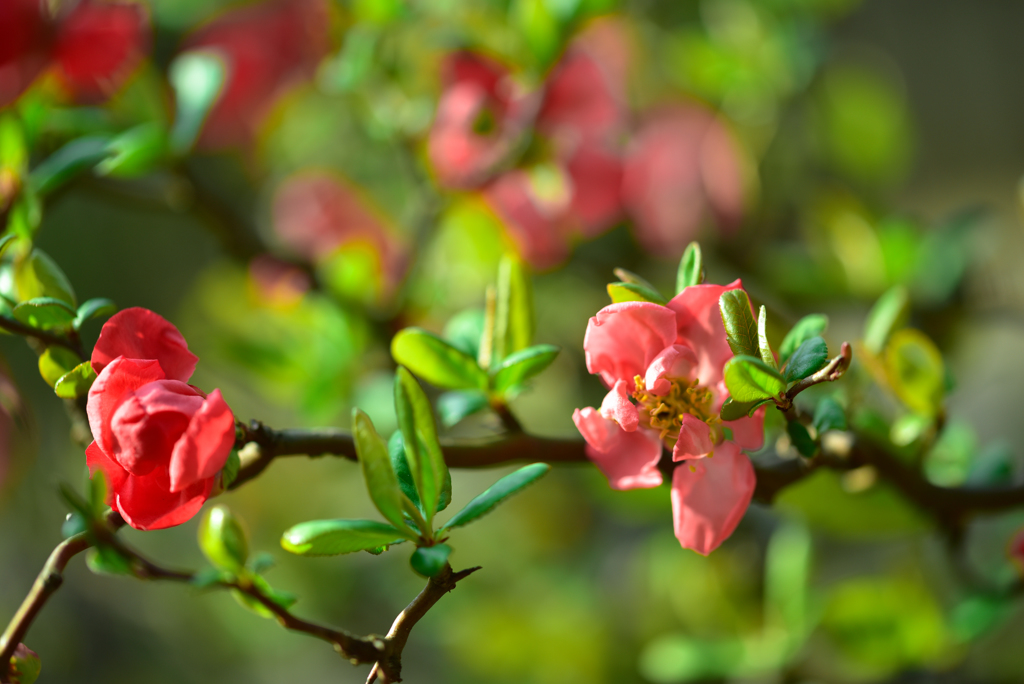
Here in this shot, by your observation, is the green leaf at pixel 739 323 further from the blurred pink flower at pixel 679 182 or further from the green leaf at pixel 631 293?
the blurred pink flower at pixel 679 182

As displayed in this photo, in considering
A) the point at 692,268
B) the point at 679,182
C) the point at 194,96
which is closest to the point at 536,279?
the point at 679,182

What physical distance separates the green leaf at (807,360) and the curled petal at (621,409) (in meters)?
0.05

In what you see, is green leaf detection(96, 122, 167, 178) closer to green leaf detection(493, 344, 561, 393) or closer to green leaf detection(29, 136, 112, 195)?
green leaf detection(29, 136, 112, 195)

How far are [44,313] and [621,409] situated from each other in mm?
199

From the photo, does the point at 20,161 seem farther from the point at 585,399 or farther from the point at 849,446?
the point at 585,399

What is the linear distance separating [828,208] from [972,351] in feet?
0.62

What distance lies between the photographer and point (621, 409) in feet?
0.77

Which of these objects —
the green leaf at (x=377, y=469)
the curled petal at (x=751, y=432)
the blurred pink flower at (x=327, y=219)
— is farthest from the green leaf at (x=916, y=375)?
the blurred pink flower at (x=327, y=219)

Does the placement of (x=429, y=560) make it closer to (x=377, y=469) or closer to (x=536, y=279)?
(x=377, y=469)

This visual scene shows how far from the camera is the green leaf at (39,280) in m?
0.28

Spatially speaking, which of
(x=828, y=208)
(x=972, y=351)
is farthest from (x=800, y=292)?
(x=972, y=351)

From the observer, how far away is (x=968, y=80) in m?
1.29

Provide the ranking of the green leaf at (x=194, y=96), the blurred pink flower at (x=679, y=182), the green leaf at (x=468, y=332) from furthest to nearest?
the blurred pink flower at (x=679, y=182)
the green leaf at (x=194, y=96)
the green leaf at (x=468, y=332)

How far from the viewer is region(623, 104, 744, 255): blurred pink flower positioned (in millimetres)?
688
